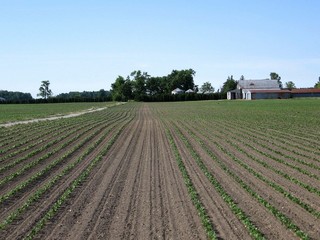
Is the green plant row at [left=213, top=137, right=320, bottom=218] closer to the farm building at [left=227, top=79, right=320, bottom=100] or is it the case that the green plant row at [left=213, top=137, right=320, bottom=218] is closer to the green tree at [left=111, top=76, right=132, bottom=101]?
the farm building at [left=227, top=79, right=320, bottom=100]

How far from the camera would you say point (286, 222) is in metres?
7.74

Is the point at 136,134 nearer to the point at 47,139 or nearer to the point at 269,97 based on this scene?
the point at 47,139

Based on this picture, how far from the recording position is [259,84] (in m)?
130

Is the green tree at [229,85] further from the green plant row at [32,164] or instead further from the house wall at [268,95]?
the green plant row at [32,164]

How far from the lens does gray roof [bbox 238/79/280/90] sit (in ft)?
421

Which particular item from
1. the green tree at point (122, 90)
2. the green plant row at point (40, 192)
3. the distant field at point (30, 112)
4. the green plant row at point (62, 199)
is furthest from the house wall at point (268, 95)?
the green plant row at point (62, 199)

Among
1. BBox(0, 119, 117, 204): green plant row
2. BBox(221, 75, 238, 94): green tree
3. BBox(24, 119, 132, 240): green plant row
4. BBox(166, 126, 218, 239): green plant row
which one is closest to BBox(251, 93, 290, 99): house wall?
BBox(221, 75, 238, 94): green tree

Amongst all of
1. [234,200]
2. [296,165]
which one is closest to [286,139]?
[296,165]

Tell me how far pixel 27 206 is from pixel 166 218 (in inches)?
131

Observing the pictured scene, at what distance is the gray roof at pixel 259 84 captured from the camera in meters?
128

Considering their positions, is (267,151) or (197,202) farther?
(267,151)

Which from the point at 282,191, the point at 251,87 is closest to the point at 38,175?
the point at 282,191

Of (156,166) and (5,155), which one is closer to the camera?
(156,166)

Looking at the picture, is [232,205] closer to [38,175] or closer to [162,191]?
[162,191]
